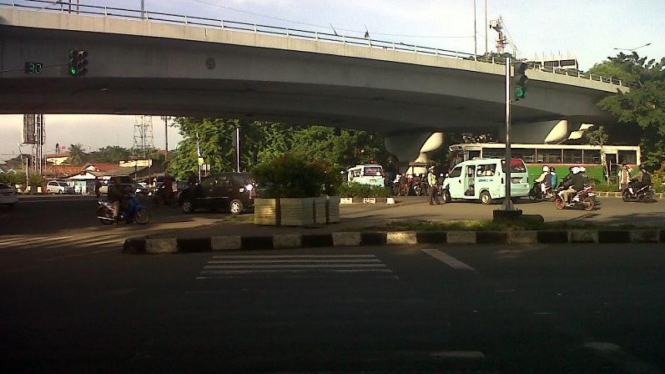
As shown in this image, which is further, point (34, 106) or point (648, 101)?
point (648, 101)

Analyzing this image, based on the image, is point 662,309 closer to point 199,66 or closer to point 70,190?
point 199,66

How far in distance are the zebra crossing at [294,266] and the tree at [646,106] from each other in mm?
34440

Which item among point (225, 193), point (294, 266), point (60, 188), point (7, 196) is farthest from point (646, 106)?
point (60, 188)

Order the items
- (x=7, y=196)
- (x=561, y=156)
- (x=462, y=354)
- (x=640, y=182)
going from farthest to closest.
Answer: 1. (x=561, y=156)
2. (x=7, y=196)
3. (x=640, y=182)
4. (x=462, y=354)

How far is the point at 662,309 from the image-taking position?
6953 millimetres

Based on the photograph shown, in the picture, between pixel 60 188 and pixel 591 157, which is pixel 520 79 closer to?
pixel 591 157

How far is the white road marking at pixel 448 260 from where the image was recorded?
10.1 m

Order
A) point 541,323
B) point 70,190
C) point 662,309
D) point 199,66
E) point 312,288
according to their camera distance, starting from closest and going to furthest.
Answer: point 541,323 → point 662,309 → point 312,288 → point 199,66 → point 70,190

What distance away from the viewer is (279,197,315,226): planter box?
1583 cm

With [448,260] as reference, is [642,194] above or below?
above

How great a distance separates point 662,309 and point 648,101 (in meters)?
37.4

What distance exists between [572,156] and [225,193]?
885 inches

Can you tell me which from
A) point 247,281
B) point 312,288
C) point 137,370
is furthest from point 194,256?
point 137,370

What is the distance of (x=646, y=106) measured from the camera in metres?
39.5
